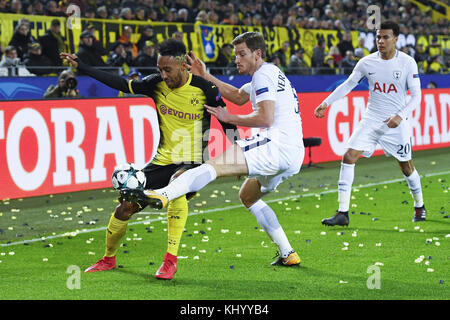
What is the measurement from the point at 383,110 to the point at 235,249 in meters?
2.78

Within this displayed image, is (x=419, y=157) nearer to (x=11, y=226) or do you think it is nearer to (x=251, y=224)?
(x=251, y=224)

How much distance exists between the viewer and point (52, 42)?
14000 millimetres

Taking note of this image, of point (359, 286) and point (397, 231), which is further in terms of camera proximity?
point (397, 231)

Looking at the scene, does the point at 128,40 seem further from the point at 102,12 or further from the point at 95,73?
the point at 95,73

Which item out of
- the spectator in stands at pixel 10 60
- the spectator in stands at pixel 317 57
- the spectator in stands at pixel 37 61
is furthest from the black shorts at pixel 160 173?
the spectator in stands at pixel 317 57

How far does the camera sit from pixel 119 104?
11742 millimetres

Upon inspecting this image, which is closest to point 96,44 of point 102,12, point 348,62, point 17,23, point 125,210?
point 17,23

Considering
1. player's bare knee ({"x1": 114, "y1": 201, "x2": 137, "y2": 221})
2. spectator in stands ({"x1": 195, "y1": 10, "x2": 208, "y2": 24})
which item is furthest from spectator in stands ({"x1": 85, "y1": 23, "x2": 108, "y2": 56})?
player's bare knee ({"x1": 114, "y1": 201, "x2": 137, "y2": 221})

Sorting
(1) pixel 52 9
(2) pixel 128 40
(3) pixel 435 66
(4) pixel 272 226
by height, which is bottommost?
(3) pixel 435 66

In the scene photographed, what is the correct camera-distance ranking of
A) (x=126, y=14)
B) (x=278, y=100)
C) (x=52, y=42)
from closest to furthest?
(x=278, y=100) < (x=52, y=42) < (x=126, y=14)

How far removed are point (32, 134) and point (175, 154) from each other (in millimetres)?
4803

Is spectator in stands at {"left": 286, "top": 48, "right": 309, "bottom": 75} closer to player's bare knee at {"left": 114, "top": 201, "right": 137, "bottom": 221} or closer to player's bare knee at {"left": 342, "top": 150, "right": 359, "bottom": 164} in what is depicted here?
player's bare knee at {"left": 342, "top": 150, "right": 359, "bottom": 164}

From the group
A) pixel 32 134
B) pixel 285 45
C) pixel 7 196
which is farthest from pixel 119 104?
pixel 285 45

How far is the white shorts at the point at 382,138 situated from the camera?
8.77 metres
